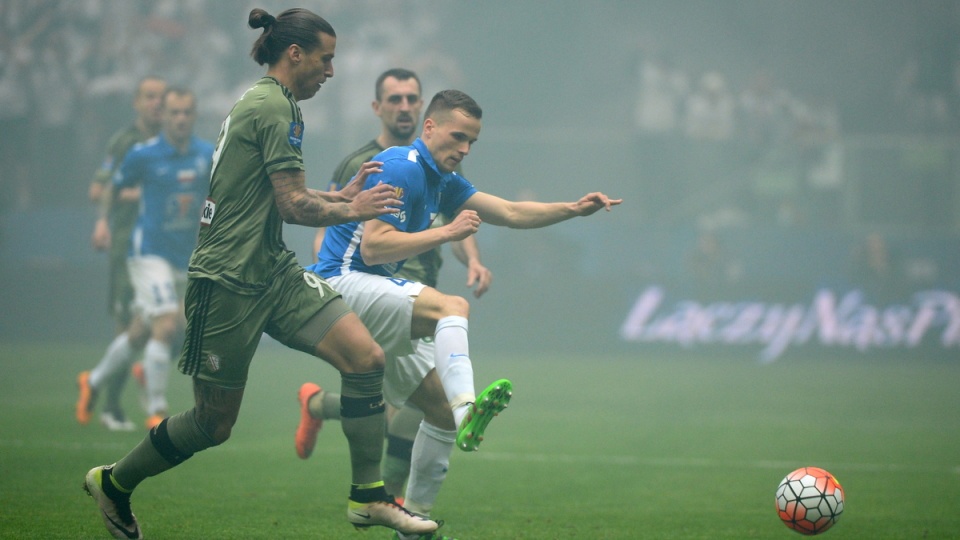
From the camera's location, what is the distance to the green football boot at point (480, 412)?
4.79 meters

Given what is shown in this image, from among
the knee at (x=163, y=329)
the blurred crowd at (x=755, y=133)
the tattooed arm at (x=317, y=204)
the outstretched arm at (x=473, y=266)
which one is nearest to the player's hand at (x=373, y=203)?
the tattooed arm at (x=317, y=204)

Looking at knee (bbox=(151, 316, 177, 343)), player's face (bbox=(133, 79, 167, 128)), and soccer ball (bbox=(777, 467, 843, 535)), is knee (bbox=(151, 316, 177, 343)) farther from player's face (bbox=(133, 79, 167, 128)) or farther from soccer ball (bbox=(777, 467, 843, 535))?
soccer ball (bbox=(777, 467, 843, 535))

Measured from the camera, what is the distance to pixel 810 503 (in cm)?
562

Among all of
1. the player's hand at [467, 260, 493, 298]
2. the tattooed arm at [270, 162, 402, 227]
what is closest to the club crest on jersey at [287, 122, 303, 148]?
the tattooed arm at [270, 162, 402, 227]

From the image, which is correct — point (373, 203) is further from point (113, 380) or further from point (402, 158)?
point (113, 380)

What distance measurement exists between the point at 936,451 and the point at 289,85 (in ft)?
22.1

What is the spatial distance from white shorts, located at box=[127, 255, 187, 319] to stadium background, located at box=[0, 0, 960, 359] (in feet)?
24.2

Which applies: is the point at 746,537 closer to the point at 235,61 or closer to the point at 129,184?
the point at 129,184

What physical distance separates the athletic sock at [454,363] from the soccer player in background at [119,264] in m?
5.35

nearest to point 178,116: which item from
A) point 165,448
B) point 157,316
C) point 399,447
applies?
point 157,316

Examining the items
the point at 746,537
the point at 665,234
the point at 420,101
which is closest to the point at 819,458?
the point at 746,537

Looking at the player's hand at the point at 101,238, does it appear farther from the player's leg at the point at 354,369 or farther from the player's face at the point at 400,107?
the player's leg at the point at 354,369

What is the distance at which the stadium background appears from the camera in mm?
17094

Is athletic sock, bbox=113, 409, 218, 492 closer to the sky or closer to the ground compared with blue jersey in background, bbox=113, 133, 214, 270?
closer to the ground
